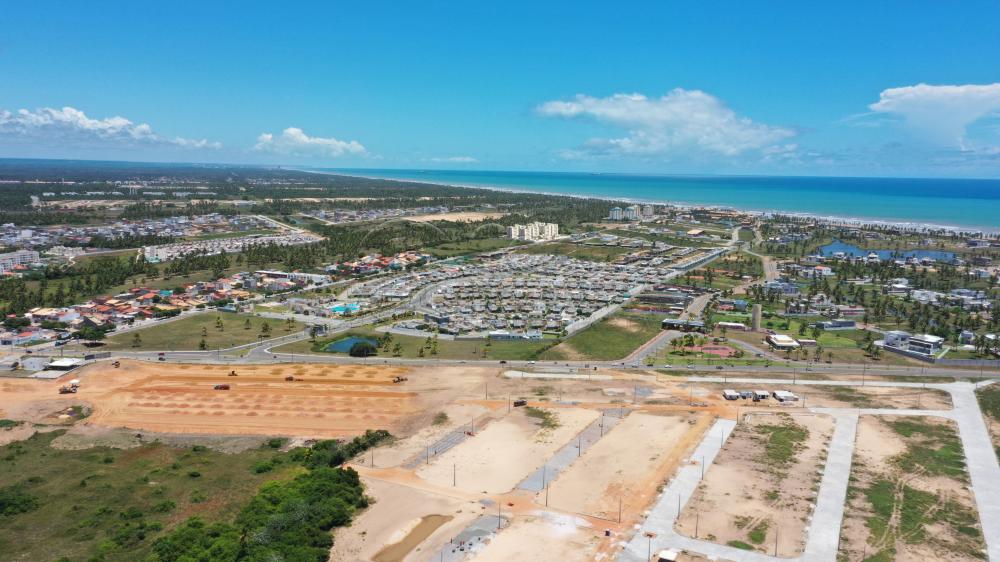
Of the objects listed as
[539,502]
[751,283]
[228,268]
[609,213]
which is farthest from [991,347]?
[609,213]

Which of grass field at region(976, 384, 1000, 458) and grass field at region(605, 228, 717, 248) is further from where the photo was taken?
grass field at region(605, 228, 717, 248)

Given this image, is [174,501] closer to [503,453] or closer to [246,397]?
[246,397]

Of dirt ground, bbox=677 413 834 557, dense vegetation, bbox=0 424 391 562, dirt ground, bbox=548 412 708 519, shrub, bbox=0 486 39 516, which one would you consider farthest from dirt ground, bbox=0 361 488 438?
dirt ground, bbox=677 413 834 557

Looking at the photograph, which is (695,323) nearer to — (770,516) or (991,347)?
(991,347)

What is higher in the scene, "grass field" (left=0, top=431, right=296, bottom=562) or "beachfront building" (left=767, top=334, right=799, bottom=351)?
"beachfront building" (left=767, top=334, right=799, bottom=351)

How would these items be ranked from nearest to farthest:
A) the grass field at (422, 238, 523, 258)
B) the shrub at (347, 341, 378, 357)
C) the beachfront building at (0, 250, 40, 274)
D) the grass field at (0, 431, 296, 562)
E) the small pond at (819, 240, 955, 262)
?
the grass field at (0, 431, 296, 562) → the shrub at (347, 341, 378, 357) → the beachfront building at (0, 250, 40, 274) → the small pond at (819, 240, 955, 262) → the grass field at (422, 238, 523, 258)

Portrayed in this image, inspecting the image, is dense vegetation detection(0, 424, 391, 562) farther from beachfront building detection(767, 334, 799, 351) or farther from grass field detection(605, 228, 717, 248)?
grass field detection(605, 228, 717, 248)

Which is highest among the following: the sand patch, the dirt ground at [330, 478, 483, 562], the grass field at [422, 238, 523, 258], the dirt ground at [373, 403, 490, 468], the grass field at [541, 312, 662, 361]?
the grass field at [422, 238, 523, 258]

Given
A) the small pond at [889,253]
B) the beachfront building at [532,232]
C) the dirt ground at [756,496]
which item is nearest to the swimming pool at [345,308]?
the dirt ground at [756,496]
